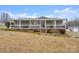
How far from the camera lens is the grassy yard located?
373 cm

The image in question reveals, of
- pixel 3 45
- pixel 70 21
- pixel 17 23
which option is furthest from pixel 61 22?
pixel 3 45

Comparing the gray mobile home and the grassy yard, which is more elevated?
the gray mobile home

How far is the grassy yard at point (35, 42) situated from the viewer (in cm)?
373

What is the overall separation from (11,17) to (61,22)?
29.0 inches

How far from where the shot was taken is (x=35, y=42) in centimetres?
376

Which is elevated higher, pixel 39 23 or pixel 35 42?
pixel 39 23

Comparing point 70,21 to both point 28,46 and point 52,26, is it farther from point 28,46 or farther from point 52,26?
point 28,46

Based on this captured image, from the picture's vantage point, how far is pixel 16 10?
375cm

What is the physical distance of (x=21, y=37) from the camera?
3752 millimetres

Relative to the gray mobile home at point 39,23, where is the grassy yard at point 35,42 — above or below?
below
